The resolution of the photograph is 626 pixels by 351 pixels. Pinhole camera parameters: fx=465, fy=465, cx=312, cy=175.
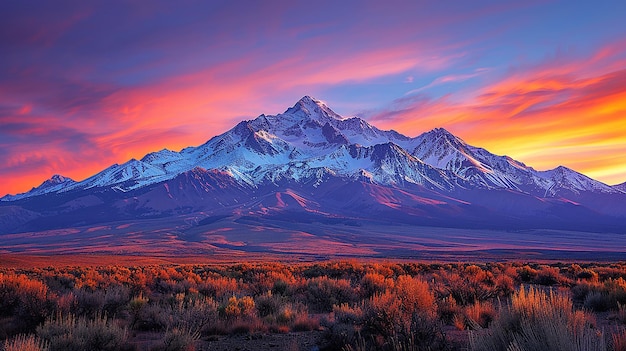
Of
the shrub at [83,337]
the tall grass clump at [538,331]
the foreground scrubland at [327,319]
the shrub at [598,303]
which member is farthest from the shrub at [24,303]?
the shrub at [598,303]

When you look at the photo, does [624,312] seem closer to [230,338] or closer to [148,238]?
[230,338]

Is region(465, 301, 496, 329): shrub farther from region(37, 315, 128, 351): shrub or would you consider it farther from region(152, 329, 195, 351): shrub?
region(37, 315, 128, 351): shrub

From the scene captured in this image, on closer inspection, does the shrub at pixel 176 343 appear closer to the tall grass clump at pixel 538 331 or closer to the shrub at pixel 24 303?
the shrub at pixel 24 303

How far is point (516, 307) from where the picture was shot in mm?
7184

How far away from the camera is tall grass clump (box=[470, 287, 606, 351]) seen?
4910 millimetres

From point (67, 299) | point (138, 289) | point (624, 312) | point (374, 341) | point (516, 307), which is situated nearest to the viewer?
point (516, 307)

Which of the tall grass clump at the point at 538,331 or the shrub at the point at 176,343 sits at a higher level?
the tall grass clump at the point at 538,331

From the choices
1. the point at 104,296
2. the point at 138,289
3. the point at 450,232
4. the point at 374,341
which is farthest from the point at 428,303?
the point at 450,232

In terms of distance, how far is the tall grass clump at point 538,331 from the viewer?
4910mm

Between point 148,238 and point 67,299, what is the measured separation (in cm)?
14250

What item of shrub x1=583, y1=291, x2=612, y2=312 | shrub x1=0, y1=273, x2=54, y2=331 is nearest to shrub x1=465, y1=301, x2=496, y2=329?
shrub x1=583, y1=291, x2=612, y2=312

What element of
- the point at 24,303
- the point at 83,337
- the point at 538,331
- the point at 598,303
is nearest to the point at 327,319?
the point at 83,337

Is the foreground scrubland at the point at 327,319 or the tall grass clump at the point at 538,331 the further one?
the foreground scrubland at the point at 327,319

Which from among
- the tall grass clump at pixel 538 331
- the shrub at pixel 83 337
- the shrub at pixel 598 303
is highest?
the tall grass clump at pixel 538 331
